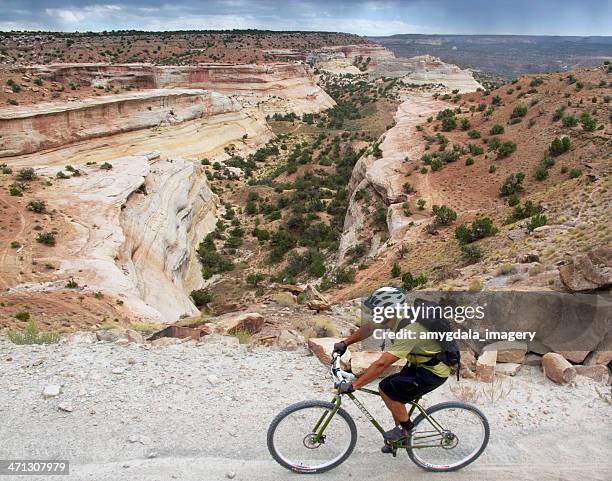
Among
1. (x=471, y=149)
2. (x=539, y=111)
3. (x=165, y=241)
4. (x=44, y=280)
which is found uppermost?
(x=539, y=111)

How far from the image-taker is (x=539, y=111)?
2862 cm

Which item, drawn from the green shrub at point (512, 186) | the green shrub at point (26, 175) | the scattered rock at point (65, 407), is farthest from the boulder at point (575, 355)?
the green shrub at point (26, 175)

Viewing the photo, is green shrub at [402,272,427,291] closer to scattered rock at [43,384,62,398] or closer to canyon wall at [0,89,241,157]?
scattered rock at [43,384,62,398]

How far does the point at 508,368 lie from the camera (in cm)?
620

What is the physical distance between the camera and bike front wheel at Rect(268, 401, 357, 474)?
4492mm

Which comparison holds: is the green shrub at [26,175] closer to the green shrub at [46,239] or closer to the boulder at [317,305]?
the green shrub at [46,239]

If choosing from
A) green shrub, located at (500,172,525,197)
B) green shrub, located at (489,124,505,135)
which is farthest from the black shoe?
green shrub, located at (489,124,505,135)

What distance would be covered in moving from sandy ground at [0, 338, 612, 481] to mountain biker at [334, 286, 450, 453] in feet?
2.27

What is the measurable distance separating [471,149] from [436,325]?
2545cm

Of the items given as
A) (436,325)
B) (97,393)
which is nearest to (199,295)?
(97,393)

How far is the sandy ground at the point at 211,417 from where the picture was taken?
15.1 ft

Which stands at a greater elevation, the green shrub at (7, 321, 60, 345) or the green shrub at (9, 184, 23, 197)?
the green shrub at (7, 321, 60, 345)

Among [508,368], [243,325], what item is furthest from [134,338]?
[508,368]

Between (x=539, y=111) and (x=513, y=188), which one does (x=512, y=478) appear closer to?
(x=513, y=188)
